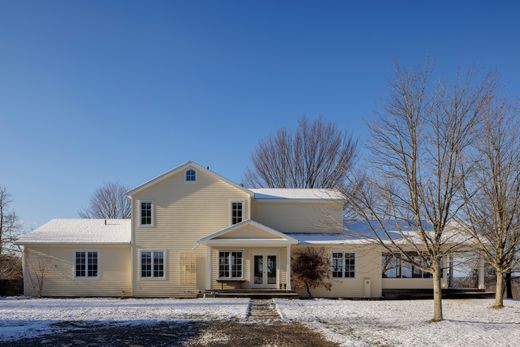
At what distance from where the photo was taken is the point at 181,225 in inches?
1011

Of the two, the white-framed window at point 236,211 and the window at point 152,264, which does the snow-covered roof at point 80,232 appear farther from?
the white-framed window at point 236,211

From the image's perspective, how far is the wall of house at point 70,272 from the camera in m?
25.2

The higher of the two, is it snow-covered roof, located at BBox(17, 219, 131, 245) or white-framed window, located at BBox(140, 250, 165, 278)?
snow-covered roof, located at BBox(17, 219, 131, 245)

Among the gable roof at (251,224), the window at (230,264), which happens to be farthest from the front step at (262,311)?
the window at (230,264)

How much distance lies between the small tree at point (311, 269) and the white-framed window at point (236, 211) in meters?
3.54

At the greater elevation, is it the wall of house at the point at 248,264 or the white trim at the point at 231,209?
the white trim at the point at 231,209

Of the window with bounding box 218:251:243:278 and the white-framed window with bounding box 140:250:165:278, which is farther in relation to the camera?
the white-framed window with bounding box 140:250:165:278

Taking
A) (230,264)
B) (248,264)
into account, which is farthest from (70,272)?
(248,264)

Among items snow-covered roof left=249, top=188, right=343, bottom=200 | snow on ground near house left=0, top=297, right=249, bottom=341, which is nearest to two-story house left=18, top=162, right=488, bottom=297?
snow-covered roof left=249, top=188, right=343, bottom=200

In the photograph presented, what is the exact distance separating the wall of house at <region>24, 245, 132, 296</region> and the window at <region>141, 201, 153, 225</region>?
1644 mm

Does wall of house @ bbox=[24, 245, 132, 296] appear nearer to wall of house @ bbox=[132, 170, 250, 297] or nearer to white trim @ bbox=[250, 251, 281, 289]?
wall of house @ bbox=[132, 170, 250, 297]

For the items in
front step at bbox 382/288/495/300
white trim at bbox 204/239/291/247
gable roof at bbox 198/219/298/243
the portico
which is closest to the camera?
white trim at bbox 204/239/291/247

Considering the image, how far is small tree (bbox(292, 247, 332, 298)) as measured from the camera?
A: 2464 cm

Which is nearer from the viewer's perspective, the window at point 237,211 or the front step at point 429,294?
the front step at point 429,294
